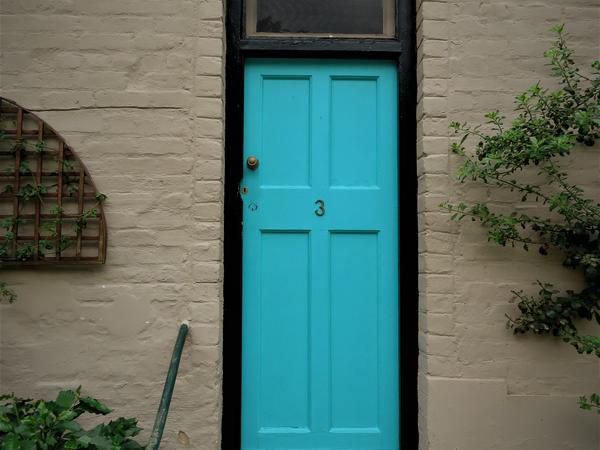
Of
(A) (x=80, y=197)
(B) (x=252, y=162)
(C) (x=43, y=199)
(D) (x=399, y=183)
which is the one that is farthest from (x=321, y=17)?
(C) (x=43, y=199)

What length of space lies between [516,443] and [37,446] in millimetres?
2064

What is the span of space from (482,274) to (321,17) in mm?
1574

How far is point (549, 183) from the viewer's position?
2.55 meters

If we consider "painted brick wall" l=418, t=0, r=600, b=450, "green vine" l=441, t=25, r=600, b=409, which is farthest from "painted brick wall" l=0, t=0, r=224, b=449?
"green vine" l=441, t=25, r=600, b=409

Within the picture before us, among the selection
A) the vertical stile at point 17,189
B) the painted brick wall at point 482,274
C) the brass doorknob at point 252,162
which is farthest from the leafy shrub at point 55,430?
the painted brick wall at point 482,274

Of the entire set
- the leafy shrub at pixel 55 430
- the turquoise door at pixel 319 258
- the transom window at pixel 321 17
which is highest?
the transom window at pixel 321 17

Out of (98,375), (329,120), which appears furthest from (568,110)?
(98,375)

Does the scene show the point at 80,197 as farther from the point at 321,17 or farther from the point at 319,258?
the point at 321,17

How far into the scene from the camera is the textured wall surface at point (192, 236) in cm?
249

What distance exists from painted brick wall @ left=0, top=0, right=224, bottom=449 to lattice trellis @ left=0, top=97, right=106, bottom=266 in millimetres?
68

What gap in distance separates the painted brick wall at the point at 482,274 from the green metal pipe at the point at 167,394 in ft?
3.77

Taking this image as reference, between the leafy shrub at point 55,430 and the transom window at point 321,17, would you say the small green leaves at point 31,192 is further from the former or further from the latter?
the transom window at point 321,17

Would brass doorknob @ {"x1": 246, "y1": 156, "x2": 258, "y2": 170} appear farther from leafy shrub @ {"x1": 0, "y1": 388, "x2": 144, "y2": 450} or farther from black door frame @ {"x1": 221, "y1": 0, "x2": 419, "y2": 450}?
leafy shrub @ {"x1": 0, "y1": 388, "x2": 144, "y2": 450}

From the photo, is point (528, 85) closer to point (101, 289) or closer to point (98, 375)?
point (101, 289)
